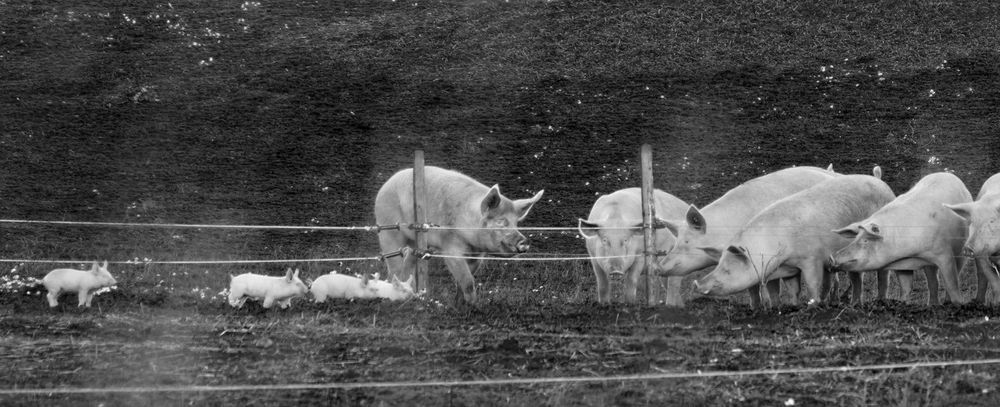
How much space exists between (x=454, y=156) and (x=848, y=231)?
30.0 ft

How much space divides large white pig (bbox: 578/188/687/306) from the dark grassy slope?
2.84 m

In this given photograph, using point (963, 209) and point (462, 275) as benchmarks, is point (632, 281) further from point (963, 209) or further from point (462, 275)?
point (963, 209)

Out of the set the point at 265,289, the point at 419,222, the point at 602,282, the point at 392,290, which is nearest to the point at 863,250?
the point at 602,282

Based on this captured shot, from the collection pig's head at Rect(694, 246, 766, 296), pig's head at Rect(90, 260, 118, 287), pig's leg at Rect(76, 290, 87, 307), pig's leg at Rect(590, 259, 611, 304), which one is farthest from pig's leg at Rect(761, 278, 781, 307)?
pig's leg at Rect(76, 290, 87, 307)

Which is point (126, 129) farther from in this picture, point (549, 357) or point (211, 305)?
point (549, 357)

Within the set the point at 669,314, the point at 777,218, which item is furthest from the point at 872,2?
the point at 669,314

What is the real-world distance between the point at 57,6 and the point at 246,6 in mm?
4092

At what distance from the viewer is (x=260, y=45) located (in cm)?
2706

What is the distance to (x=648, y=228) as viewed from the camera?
42.6 ft

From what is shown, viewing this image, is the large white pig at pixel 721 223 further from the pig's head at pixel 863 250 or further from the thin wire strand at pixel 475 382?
the thin wire strand at pixel 475 382

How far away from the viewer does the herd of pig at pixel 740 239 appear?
12219 millimetres

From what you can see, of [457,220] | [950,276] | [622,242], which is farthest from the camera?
[457,220]

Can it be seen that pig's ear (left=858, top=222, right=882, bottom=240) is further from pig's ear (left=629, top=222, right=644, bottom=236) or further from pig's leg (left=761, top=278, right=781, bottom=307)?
pig's ear (left=629, top=222, right=644, bottom=236)

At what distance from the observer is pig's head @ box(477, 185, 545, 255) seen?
1402cm
